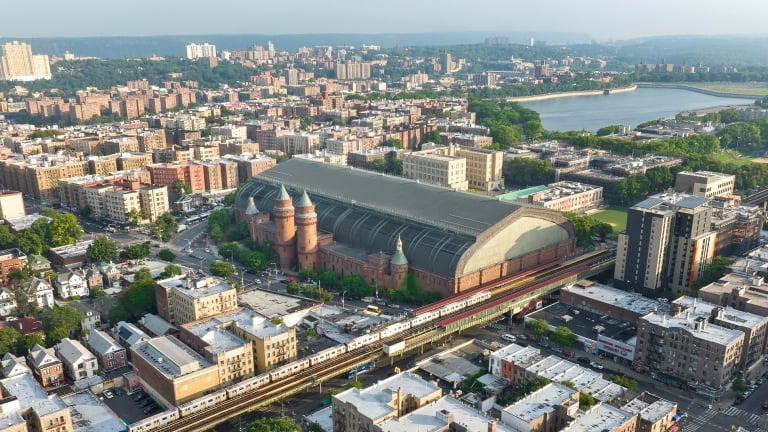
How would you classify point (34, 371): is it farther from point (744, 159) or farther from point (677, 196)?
point (744, 159)

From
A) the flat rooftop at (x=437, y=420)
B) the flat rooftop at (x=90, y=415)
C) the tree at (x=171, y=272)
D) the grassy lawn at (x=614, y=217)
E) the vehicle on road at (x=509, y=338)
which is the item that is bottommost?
the vehicle on road at (x=509, y=338)

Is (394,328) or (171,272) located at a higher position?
(171,272)

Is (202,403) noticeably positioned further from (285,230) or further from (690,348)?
(690,348)

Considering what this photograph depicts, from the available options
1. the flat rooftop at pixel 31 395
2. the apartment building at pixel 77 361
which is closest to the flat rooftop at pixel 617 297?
the apartment building at pixel 77 361

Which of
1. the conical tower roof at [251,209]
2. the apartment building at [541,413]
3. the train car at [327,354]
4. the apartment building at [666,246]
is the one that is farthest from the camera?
the conical tower roof at [251,209]

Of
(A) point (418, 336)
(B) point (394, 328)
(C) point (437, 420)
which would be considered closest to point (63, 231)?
(B) point (394, 328)

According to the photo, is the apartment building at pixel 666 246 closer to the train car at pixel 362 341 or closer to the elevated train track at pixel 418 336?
the elevated train track at pixel 418 336
